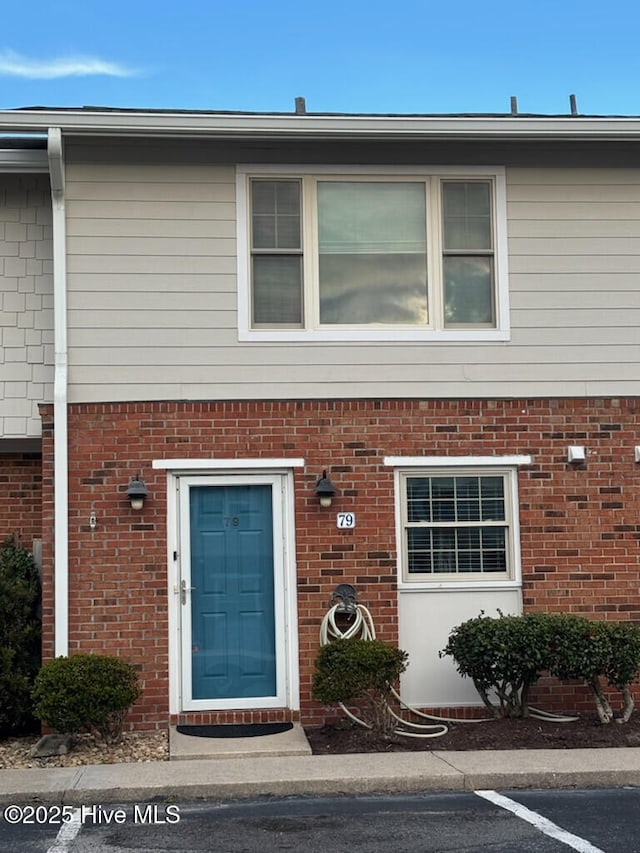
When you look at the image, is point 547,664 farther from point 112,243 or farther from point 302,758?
point 112,243

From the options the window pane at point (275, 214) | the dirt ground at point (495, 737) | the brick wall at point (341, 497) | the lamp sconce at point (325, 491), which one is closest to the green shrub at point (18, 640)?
the brick wall at point (341, 497)

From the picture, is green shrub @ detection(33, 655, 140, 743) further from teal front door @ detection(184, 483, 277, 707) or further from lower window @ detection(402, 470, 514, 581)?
lower window @ detection(402, 470, 514, 581)

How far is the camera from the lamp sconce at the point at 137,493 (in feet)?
29.7

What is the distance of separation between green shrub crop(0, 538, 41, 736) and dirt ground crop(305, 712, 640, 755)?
7.86 feet

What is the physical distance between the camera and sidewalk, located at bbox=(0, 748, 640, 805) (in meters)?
7.18

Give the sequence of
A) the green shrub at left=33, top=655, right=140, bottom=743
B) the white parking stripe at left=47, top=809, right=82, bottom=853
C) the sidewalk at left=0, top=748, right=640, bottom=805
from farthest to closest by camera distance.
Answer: the green shrub at left=33, top=655, right=140, bottom=743, the sidewalk at left=0, top=748, right=640, bottom=805, the white parking stripe at left=47, top=809, right=82, bottom=853

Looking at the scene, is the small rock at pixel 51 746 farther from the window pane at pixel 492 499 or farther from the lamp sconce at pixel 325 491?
the window pane at pixel 492 499

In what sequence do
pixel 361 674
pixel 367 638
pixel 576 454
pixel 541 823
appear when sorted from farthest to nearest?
pixel 576 454 → pixel 367 638 → pixel 361 674 → pixel 541 823

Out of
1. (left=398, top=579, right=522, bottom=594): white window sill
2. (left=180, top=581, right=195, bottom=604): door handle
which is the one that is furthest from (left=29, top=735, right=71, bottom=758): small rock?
(left=398, top=579, right=522, bottom=594): white window sill

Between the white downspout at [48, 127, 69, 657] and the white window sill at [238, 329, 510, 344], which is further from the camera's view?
the white window sill at [238, 329, 510, 344]

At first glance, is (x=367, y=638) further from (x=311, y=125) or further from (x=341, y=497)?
(x=311, y=125)

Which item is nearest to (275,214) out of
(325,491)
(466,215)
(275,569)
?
(466,215)

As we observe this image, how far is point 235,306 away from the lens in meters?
9.46

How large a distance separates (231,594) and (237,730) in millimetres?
1143
